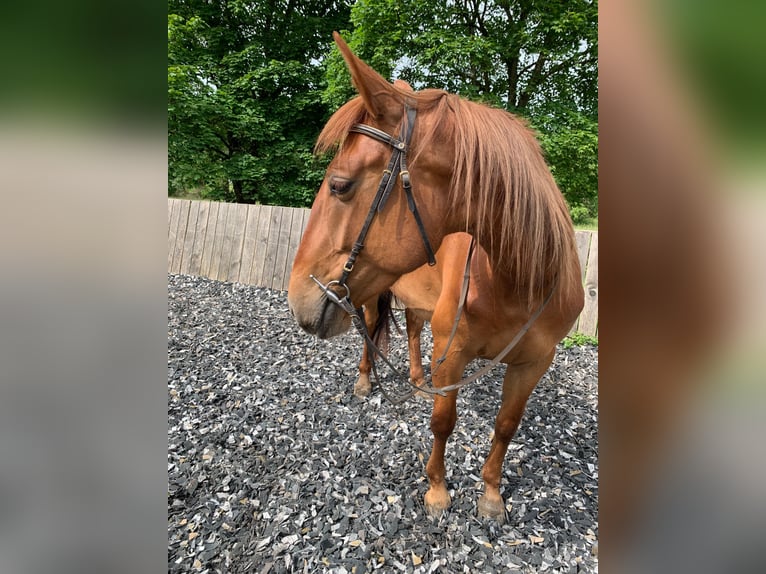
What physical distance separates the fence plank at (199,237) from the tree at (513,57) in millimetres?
4239

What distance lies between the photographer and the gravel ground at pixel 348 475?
208 cm

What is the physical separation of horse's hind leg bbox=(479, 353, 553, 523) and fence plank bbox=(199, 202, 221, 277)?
22.1 feet

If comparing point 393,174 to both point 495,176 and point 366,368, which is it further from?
point 366,368

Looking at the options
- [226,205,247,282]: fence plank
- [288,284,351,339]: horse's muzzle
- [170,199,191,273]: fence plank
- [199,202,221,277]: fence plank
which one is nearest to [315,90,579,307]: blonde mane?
[288,284,351,339]: horse's muzzle

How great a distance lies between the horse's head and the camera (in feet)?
4.48

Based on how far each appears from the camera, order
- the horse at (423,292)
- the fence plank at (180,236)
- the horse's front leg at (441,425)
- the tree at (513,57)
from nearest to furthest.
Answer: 1. the horse at (423,292)
2. the horse's front leg at (441,425)
3. the tree at (513,57)
4. the fence plank at (180,236)

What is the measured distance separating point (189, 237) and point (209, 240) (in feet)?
1.58

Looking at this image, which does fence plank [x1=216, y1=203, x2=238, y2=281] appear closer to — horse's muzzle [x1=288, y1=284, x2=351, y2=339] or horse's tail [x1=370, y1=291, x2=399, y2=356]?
horse's tail [x1=370, y1=291, x2=399, y2=356]

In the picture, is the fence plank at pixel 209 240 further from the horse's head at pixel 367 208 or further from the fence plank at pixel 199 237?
the horse's head at pixel 367 208
